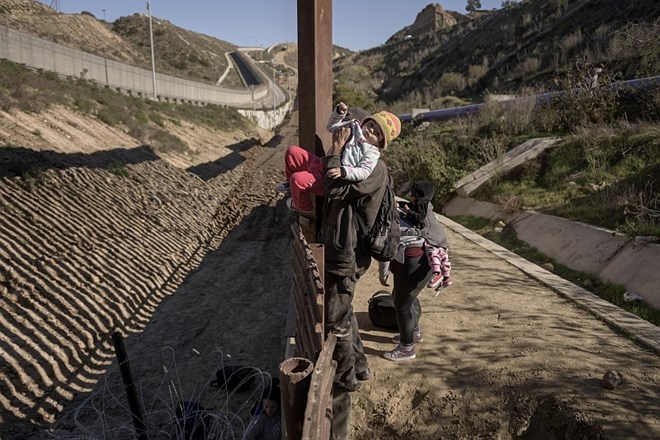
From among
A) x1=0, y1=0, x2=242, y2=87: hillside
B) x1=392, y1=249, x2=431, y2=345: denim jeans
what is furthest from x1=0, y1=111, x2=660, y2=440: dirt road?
x1=0, y1=0, x2=242, y2=87: hillside

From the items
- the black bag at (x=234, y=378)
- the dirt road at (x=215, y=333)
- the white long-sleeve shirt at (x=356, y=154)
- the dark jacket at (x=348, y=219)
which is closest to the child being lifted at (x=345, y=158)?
the white long-sleeve shirt at (x=356, y=154)

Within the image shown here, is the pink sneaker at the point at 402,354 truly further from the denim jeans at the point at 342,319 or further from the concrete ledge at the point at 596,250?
the concrete ledge at the point at 596,250

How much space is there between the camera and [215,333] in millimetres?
6754

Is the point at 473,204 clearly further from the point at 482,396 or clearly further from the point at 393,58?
the point at 393,58

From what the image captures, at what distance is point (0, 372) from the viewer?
518cm

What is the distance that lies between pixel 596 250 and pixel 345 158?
5288mm

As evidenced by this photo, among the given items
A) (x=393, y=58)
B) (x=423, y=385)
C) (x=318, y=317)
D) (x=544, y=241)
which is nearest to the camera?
(x=318, y=317)

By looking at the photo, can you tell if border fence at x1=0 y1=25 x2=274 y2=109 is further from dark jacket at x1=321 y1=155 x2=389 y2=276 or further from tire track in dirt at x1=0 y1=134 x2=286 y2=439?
dark jacket at x1=321 y1=155 x2=389 y2=276

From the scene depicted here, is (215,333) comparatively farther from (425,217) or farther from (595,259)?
(595,259)

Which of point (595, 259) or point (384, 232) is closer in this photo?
point (384, 232)

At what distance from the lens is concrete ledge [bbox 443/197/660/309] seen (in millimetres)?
5309

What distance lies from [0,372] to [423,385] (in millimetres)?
4835

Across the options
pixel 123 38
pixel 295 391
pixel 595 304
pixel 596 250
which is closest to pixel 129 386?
pixel 295 391

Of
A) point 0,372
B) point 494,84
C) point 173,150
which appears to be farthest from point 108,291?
point 494,84
